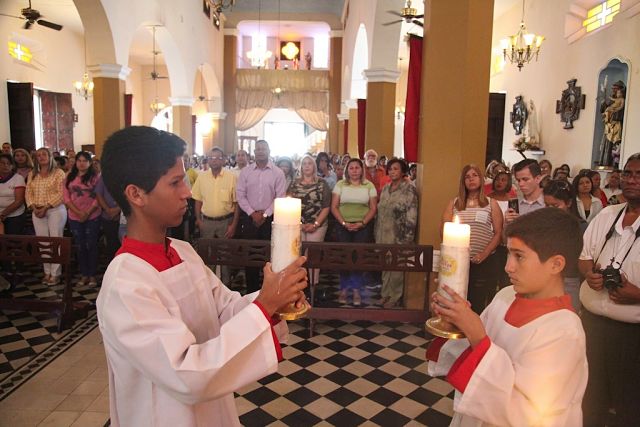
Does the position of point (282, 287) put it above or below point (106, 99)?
below

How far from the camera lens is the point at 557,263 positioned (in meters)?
1.55

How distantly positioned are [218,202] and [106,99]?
368 cm

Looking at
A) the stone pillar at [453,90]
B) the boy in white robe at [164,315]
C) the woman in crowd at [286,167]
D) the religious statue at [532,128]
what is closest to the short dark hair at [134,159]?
the boy in white robe at [164,315]

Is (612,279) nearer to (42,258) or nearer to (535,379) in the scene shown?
(535,379)

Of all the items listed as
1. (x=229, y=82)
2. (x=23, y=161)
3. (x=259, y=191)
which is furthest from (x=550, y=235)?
(x=229, y=82)

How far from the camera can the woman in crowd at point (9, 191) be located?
5.72m

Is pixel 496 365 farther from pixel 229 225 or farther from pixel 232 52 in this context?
pixel 232 52

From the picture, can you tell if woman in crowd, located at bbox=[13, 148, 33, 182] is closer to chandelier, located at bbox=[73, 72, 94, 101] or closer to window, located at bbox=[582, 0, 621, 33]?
window, located at bbox=[582, 0, 621, 33]

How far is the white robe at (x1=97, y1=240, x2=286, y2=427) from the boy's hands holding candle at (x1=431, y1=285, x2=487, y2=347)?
46 cm

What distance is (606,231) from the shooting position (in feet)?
8.38

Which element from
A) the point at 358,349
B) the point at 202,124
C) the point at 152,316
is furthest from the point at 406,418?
the point at 202,124

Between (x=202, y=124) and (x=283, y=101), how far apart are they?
3314mm

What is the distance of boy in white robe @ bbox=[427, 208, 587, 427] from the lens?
136 cm

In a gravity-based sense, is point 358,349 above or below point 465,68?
below
